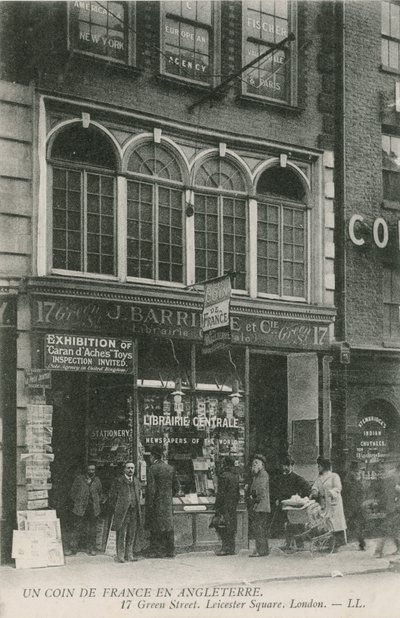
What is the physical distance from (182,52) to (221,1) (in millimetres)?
1343

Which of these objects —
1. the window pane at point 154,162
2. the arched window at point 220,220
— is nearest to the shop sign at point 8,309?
the window pane at point 154,162

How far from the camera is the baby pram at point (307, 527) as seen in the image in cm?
1606

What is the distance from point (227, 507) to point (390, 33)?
10.5 meters

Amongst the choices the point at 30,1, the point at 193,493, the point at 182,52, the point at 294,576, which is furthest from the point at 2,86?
the point at 294,576

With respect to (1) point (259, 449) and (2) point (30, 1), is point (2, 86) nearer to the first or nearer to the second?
(2) point (30, 1)

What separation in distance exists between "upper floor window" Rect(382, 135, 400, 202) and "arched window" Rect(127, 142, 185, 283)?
16.5 feet

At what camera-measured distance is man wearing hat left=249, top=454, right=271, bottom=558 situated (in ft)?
51.1

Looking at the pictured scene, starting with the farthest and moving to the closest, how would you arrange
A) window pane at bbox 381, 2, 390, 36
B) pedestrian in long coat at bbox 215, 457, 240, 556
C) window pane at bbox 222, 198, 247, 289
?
window pane at bbox 381, 2, 390, 36 < window pane at bbox 222, 198, 247, 289 < pedestrian in long coat at bbox 215, 457, 240, 556

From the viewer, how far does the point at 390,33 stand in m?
20.0

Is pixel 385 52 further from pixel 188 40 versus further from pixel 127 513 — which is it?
pixel 127 513

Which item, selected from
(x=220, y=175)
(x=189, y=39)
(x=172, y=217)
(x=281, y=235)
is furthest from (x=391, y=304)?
(x=189, y=39)

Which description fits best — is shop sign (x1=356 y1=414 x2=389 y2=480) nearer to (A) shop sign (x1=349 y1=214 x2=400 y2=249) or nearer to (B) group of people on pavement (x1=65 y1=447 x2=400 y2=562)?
(B) group of people on pavement (x1=65 y1=447 x2=400 y2=562)

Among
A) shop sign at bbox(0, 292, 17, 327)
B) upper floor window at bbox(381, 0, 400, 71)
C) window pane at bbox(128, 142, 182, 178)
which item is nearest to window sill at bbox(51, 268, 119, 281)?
shop sign at bbox(0, 292, 17, 327)

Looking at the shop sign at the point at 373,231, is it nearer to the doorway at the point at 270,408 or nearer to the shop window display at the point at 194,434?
the doorway at the point at 270,408
